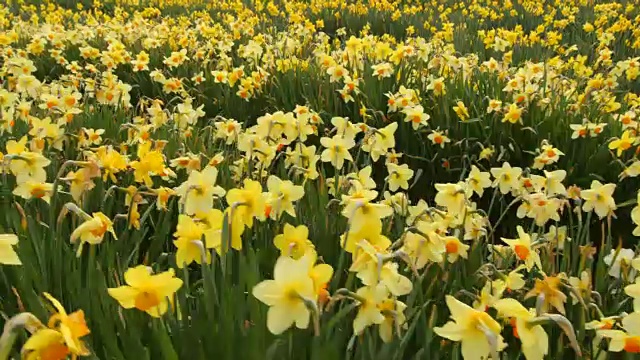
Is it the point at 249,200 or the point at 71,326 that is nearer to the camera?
the point at 71,326

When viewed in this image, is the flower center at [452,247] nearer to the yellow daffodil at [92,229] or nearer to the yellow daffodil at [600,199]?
the yellow daffodil at [600,199]

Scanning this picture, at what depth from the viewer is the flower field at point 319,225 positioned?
3.65 ft

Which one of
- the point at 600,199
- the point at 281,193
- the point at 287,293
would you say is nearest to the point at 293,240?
the point at 281,193

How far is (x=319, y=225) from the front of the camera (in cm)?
185

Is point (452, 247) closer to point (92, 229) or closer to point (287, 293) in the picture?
point (287, 293)

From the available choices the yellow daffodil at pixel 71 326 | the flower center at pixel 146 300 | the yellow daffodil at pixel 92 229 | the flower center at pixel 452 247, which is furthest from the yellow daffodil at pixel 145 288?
the flower center at pixel 452 247

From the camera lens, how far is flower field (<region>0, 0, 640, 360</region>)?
111 centimetres

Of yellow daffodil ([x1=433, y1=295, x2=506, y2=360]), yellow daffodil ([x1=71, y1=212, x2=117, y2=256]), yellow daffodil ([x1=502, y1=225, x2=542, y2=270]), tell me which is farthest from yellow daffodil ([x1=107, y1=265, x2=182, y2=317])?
yellow daffodil ([x1=502, y1=225, x2=542, y2=270])

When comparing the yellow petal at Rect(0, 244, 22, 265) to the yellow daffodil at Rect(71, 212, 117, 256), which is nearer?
the yellow petal at Rect(0, 244, 22, 265)

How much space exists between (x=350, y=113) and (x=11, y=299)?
2.57 metres

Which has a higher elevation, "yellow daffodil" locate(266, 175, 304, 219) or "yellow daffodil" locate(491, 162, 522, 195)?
"yellow daffodil" locate(266, 175, 304, 219)

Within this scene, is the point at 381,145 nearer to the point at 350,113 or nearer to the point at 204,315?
the point at 204,315

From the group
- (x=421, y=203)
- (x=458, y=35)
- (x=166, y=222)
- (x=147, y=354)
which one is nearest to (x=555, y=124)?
(x=421, y=203)

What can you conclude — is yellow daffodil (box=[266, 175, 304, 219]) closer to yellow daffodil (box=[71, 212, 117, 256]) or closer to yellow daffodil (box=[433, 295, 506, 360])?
yellow daffodil (box=[71, 212, 117, 256])
